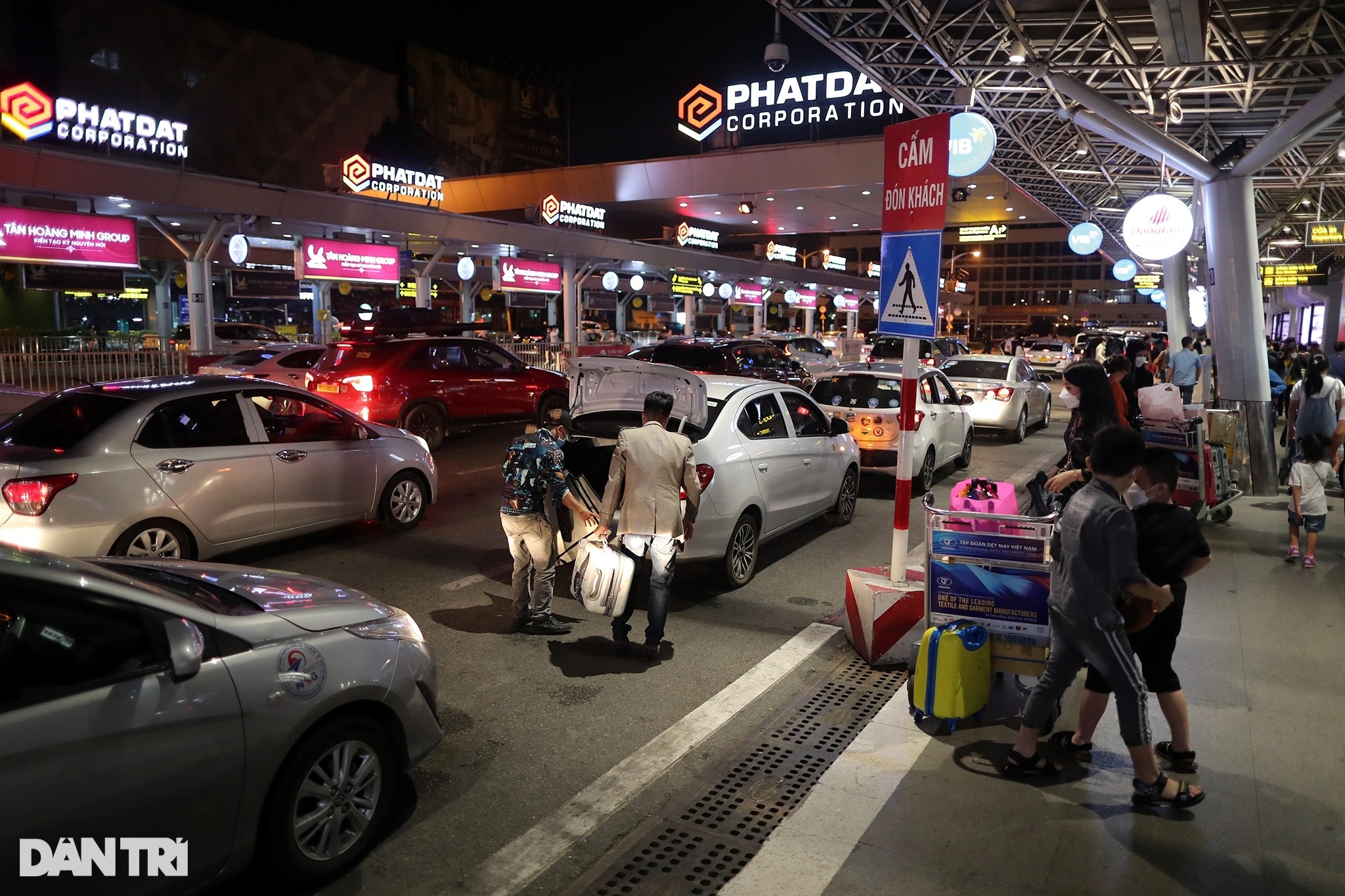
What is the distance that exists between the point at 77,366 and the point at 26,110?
9.21 metres

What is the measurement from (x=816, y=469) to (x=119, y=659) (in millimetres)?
6947

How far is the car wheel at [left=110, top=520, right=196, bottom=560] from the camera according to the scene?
22.7ft

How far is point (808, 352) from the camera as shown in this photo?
96.9ft

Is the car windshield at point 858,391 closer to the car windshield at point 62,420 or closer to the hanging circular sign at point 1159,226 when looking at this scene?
the hanging circular sign at point 1159,226

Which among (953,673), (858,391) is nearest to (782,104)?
(858,391)

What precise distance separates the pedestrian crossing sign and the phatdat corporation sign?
111ft

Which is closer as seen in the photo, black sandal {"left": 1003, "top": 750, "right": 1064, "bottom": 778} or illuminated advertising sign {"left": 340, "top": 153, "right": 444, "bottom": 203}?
black sandal {"left": 1003, "top": 750, "right": 1064, "bottom": 778}

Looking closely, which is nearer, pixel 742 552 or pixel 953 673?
pixel 953 673

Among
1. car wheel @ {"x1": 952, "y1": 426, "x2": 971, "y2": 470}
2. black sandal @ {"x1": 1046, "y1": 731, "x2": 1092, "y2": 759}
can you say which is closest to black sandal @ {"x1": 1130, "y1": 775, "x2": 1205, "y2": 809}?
black sandal @ {"x1": 1046, "y1": 731, "x2": 1092, "y2": 759}

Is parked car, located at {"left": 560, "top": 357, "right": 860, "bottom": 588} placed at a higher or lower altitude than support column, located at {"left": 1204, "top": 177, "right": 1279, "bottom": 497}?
lower

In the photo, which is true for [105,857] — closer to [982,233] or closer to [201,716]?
[201,716]

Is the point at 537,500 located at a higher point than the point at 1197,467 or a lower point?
higher

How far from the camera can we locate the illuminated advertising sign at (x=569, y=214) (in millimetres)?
31469

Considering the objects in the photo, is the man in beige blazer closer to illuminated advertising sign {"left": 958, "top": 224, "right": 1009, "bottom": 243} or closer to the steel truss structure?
the steel truss structure
